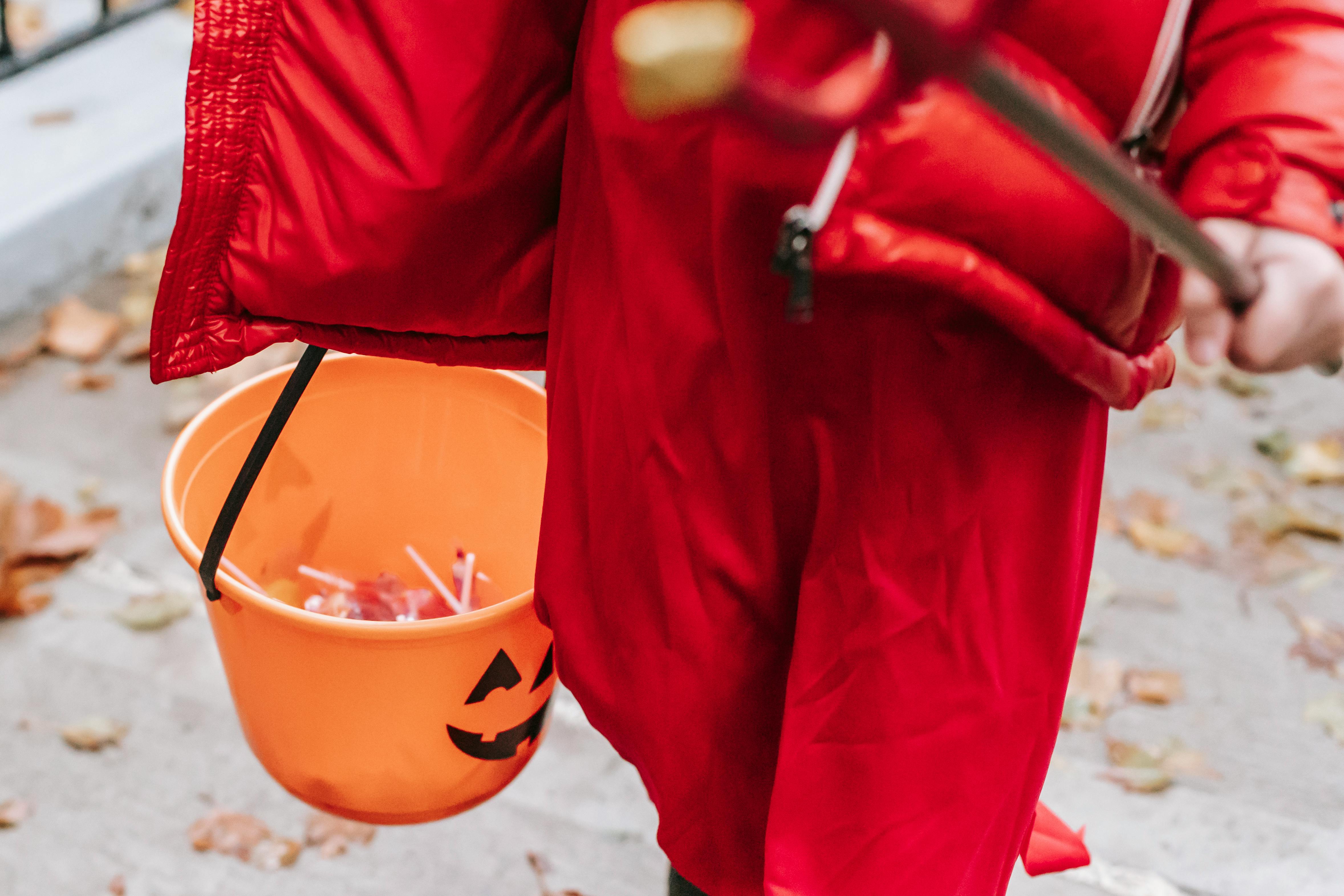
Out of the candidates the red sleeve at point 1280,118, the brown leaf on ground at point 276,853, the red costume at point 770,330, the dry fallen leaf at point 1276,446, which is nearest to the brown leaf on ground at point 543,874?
the brown leaf on ground at point 276,853

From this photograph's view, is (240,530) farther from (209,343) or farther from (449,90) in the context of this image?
(449,90)

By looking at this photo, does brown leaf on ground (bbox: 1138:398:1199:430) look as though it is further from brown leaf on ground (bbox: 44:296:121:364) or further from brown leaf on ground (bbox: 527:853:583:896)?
brown leaf on ground (bbox: 44:296:121:364)

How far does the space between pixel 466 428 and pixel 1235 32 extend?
3.14 ft

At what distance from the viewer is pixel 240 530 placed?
1.24 metres

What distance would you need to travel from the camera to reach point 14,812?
1.33 meters

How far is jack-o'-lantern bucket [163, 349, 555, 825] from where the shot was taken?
3.44ft

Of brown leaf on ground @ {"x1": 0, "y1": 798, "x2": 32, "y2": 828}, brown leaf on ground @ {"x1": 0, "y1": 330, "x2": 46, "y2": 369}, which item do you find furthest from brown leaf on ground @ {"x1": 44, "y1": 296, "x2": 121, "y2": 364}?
brown leaf on ground @ {"x1": 0, "y1": 798, "x2": 32, "y2": 828}

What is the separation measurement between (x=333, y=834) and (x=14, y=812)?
0.38 metres

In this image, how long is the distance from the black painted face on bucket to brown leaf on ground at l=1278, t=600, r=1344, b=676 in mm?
1208

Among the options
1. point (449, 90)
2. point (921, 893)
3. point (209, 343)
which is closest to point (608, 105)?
point (449, 90)

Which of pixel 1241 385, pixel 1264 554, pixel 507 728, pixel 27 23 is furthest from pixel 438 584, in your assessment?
pixel 27 23

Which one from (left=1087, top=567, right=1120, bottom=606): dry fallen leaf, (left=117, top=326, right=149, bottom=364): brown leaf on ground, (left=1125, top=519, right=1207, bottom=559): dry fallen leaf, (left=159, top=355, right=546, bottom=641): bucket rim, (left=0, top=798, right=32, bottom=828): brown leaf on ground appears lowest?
(left=0, top=798, right=32, bottom=828): brown leaf on ground

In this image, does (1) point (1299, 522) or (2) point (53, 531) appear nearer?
(2) point (53, 531)

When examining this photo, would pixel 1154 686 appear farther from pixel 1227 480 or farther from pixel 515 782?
pixel 515 782
